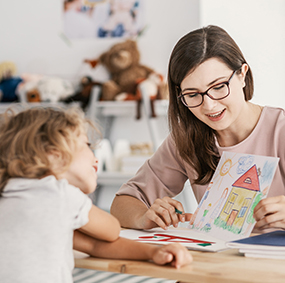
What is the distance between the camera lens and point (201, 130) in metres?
1.17

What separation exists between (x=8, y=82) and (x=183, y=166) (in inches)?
81.4

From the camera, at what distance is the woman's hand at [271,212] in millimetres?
774

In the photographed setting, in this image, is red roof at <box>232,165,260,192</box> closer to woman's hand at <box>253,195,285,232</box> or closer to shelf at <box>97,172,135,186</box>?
woman's hand at <box>253,195,285,232</box>

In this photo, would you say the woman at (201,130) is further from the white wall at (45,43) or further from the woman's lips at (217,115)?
the white wall at (45,43)

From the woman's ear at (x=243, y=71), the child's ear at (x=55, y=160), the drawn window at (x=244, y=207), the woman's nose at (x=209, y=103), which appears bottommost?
the drawn window at (x=244, y=207)

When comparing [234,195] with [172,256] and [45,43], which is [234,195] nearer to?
[172,256]

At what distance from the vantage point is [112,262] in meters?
0.68

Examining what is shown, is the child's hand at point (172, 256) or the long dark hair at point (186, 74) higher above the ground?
the long dark hair at point (186, 74)

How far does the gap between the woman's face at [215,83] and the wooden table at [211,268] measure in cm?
38

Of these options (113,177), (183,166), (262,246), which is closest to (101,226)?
(262,246)

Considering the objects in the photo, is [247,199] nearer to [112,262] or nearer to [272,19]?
[112,262]

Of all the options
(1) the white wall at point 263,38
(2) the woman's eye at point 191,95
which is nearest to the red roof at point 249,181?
(2) the woman's eye at point 191,95

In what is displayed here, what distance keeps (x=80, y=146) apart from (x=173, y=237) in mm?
318

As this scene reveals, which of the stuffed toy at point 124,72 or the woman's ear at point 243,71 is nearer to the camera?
the woman's ear at point 243,71
